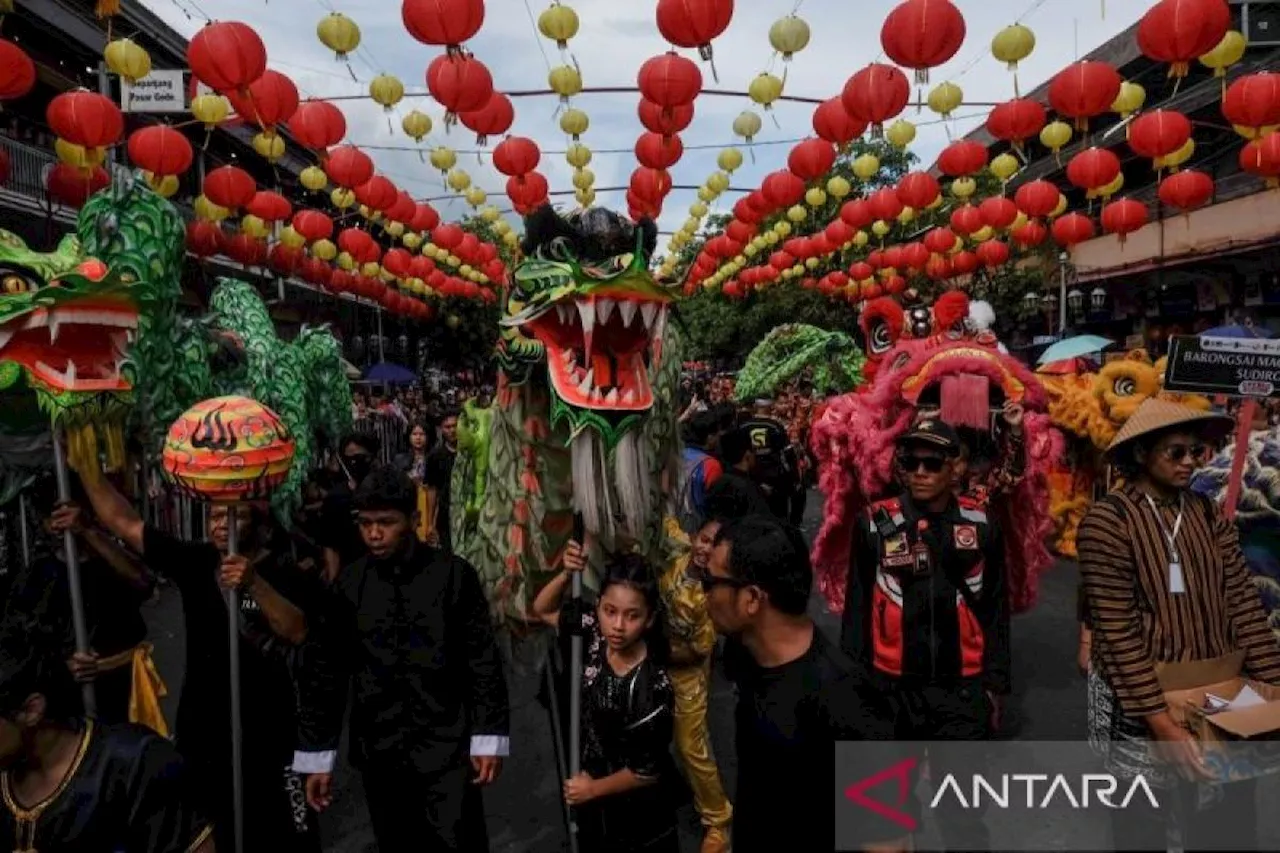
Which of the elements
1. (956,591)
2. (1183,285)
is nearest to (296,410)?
(956,591)

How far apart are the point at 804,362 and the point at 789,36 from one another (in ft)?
Result: 14.3

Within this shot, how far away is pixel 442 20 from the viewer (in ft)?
17.4

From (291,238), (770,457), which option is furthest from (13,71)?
(291,238)

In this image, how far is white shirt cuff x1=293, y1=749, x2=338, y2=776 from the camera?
101 inches

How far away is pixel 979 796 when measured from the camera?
269 cm

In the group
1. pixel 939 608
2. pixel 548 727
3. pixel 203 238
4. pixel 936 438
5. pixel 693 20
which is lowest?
pixel 548 727

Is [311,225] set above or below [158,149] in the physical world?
above

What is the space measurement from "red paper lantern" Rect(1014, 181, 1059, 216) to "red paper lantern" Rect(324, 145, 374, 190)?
6.52 metres

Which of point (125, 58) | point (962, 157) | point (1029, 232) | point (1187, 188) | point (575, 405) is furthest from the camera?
point (1029, 232)

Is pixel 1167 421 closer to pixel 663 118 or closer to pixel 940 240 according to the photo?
pixel 663 118

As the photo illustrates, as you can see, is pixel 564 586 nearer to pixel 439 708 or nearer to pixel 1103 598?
pixel 439 708

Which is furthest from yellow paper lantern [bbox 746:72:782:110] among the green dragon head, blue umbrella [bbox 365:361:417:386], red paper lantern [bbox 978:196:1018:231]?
blue umbrella [bbox 365:361:417:386]

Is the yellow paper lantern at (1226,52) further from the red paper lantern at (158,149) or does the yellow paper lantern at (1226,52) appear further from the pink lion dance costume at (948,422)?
the red paper lantern at (158,149)

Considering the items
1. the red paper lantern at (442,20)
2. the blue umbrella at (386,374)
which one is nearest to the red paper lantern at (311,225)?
the red paper lantern at (442,20)
